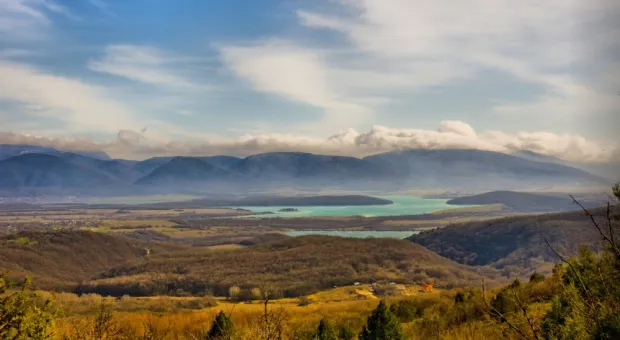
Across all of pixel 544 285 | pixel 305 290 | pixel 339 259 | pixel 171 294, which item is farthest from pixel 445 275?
pixel 544 285

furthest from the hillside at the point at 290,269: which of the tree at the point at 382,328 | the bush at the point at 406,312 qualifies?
the tree at the point at 382,328

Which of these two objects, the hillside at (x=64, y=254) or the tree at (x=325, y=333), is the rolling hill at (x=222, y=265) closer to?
the hillside at (x=64, y=254)

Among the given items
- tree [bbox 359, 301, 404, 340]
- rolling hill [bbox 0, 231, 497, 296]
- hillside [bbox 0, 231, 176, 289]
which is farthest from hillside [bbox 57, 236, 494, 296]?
tree [bbox 359, 301, 404, 340]

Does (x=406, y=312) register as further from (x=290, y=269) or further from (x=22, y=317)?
(x=290, y=269)

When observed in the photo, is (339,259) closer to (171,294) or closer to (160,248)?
(171,294)

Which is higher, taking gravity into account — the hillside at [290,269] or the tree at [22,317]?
the tree at [22,317]

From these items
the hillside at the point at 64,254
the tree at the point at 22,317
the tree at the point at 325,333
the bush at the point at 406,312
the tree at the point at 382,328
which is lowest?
the hillside at the point at 64,254
